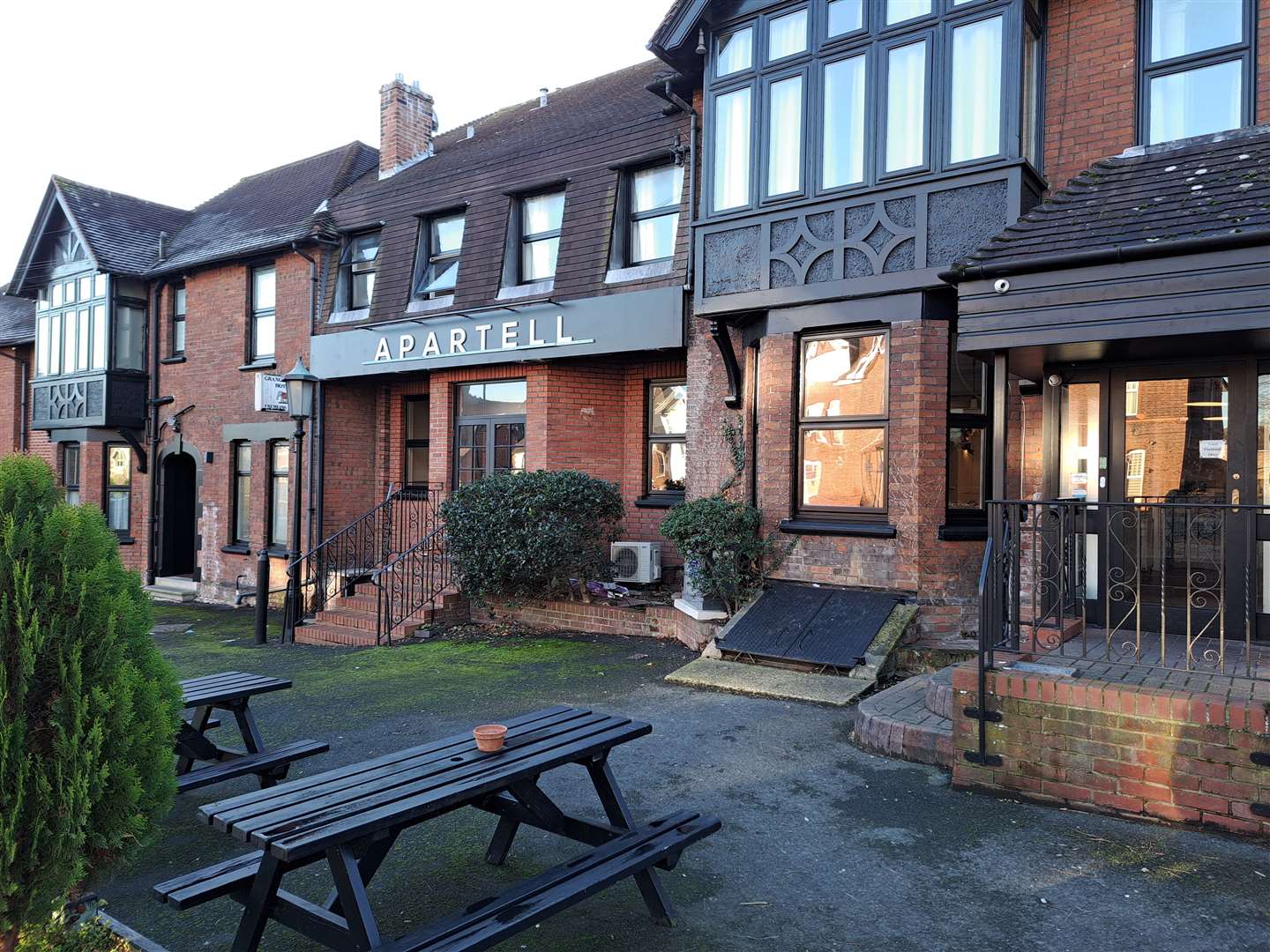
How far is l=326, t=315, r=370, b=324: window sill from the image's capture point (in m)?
14.3

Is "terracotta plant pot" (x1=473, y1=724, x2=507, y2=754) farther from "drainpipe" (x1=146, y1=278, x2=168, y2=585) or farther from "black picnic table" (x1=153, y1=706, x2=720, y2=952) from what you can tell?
"drainpipe" (x1=146, y1=278, x2=168, y2=585)

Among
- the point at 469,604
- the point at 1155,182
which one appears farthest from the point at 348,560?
the point at 1155,182

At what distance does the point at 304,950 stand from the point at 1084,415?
6881mm

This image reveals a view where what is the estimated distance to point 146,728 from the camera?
3109mm

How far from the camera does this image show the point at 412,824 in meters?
3.28

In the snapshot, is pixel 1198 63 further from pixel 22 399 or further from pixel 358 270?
pixel 22 399

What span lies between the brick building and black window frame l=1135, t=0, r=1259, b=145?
194 inches

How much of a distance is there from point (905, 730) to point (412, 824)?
351 centimetres

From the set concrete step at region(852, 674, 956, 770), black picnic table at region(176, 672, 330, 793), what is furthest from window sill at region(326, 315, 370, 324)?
concrete step at region(852, 674, 956, 770)

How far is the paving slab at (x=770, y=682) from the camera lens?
6941mm

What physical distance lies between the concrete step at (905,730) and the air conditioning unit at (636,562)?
5175 millimetres

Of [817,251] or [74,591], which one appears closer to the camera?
[74,591]

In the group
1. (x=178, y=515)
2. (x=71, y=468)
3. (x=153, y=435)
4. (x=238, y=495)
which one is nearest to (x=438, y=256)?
(x=238, y=495)

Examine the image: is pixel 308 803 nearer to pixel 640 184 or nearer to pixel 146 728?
pixel 146 728
